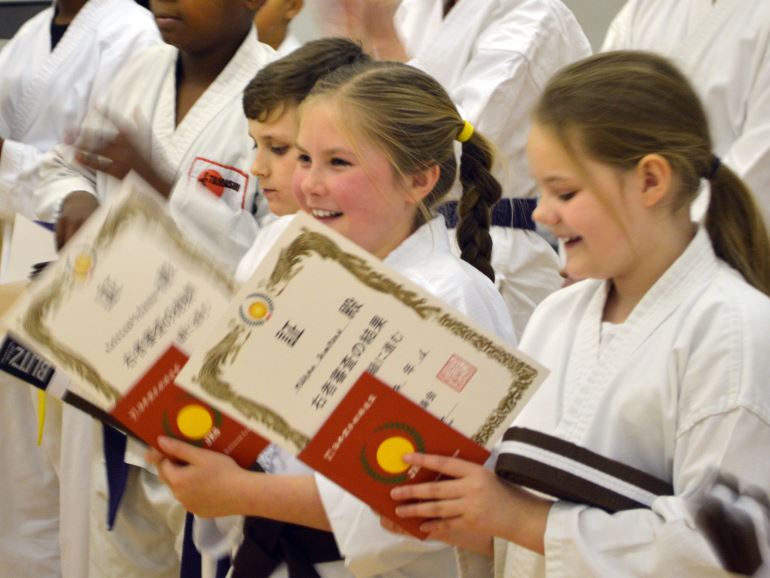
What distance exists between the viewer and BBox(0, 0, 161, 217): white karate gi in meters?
3.20

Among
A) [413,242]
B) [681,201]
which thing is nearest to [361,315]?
[681,201]

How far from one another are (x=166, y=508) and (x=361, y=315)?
1182 mm

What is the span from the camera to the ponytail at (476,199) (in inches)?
78.8

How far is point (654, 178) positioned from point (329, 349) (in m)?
0.44

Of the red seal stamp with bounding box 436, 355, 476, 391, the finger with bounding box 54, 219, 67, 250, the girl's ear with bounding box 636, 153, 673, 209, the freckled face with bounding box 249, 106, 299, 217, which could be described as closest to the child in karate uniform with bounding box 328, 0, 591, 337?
the freckled face with bounding box 249, 106, 299, 217

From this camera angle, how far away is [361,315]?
133cm

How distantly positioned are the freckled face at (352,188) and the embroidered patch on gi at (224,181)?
558mm

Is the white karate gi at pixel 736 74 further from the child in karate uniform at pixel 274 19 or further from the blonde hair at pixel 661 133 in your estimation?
the child in karate uniform at pixel 274 19

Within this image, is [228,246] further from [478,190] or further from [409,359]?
[409,359]

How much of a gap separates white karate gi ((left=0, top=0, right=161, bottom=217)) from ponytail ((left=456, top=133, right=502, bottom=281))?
1.44 meters

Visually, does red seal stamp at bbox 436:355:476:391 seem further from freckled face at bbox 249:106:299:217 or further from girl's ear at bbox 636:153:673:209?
freckled face at bbox 249:106:299:217

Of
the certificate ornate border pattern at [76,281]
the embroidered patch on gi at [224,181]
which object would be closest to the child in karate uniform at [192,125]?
the embroidered patch on gi at [224,181]

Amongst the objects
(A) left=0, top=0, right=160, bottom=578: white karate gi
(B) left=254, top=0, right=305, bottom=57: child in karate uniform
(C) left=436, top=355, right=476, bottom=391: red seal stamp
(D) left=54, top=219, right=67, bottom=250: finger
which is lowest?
(A) left=0, top=0, right=160, bottom=578: white karate gi

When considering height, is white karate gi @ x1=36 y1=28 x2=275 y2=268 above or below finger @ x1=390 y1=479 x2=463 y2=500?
below
